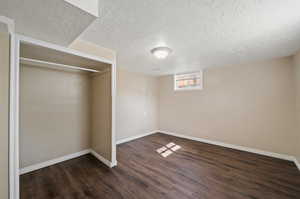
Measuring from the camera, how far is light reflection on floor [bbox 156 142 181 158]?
3.01 m

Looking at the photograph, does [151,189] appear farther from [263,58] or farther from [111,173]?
[263,58]

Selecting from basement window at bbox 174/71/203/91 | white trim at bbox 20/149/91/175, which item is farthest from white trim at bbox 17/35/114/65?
basement window at bbox 174/71/203/91

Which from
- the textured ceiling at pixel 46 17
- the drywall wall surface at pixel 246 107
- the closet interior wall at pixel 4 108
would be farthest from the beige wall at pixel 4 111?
the drywall wall surface at pixel 246 107

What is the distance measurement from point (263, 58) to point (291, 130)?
178cm

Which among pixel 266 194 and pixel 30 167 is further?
pixel 30 167

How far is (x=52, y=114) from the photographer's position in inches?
99.0

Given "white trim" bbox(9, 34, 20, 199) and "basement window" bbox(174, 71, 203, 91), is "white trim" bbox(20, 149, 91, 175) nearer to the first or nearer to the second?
"white trim" bbox(9, 34, 20, 199)

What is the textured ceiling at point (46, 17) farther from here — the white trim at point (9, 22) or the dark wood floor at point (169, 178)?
the dark wood floor at point (169, 178)

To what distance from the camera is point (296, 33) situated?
1741mm

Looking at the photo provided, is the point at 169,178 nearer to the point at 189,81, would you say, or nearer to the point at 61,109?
the point at 61,109

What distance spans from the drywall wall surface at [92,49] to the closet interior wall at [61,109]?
168 mm

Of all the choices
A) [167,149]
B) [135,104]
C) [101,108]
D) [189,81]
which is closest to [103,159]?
[101,108]

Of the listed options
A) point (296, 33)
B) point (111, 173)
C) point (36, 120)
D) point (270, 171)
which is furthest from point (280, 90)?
point (36, 120)

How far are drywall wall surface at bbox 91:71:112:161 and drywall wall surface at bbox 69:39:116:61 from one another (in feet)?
1.12
